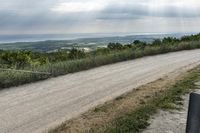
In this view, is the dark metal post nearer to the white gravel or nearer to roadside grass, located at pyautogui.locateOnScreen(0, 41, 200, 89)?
the white gravel

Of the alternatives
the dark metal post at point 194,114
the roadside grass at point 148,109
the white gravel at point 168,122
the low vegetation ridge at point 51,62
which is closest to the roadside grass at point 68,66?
the low vegetation ridge at point 51,62

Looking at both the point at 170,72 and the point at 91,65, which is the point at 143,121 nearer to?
the point at 170,72

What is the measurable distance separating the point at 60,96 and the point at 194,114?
22.1 feet

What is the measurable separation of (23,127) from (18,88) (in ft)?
16.4

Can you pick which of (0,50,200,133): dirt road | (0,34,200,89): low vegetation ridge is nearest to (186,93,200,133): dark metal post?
(0,50,200,133): dirt road

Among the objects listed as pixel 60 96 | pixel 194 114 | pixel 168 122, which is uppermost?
pixel 194 114

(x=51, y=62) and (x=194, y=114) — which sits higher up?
(x=194, y=114)

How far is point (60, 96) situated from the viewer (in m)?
10.6

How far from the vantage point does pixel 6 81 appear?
12.5 m

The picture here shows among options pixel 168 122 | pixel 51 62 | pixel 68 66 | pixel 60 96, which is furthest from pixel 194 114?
pixel 51 62

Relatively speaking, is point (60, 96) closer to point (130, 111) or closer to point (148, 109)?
point (130, 111)

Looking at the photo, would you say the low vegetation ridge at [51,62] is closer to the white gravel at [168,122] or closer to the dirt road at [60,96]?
the dirt road at [60,96]

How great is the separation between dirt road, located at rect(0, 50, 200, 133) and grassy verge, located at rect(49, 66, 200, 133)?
1.71 feet

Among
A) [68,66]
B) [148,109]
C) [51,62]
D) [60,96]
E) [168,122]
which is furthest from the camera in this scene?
[51,62]
